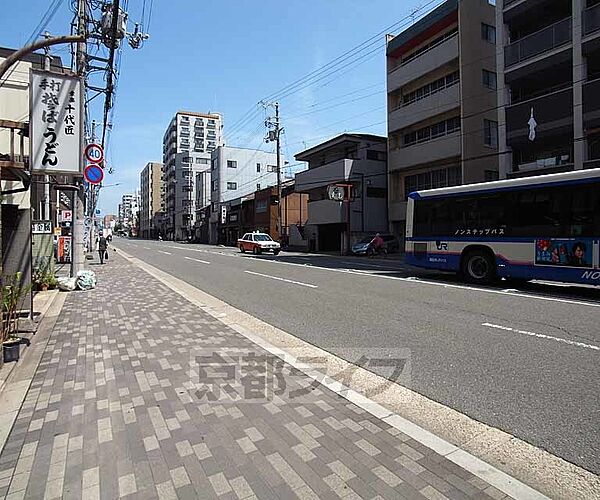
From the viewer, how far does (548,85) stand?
23.0m

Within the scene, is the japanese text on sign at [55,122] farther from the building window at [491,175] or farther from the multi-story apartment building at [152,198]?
the multi-story apartment building at [152,198]

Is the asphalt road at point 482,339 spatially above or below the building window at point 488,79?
below

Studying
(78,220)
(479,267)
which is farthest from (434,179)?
(78,220)

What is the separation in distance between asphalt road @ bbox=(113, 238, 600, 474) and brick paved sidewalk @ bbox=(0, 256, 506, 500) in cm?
114

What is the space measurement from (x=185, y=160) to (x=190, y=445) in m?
A: 104

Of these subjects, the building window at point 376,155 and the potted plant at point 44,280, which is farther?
the building window at point 376,155

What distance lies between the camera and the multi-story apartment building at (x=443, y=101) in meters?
27.2

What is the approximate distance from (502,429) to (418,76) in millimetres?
31476

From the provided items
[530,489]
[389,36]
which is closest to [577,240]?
[530,489]

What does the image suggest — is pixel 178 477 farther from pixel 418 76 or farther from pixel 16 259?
pixel 418 76

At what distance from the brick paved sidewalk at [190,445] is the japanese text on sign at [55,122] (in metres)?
3.31

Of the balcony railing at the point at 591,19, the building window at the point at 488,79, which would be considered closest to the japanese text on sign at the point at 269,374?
the balcony railing at the point at 591,19

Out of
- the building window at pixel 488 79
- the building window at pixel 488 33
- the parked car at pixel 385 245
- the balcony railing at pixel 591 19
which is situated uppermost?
the building window at pixel 488 33

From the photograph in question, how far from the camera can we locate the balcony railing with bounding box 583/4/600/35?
18.8 meters
